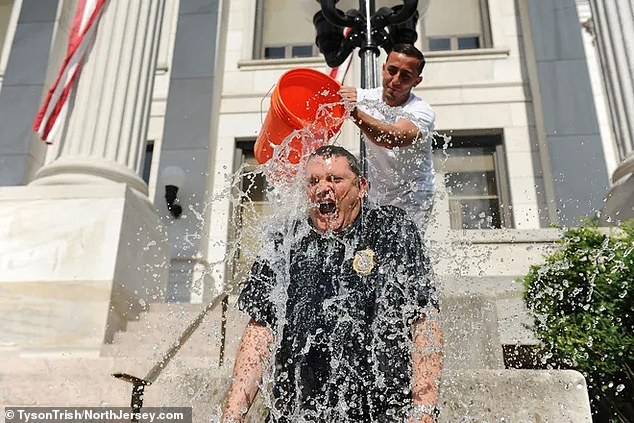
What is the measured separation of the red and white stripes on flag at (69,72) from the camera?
6.66 m

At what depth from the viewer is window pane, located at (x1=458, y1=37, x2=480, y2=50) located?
12341 millimetres

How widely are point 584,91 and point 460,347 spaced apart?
8.28m

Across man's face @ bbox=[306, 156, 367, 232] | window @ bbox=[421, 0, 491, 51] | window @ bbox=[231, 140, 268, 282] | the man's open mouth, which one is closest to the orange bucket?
man's face @ bbox=[306, 156, 367, 232]

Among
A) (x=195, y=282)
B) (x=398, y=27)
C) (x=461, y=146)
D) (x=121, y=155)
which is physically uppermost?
(x=461, y=146)

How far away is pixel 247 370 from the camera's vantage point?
219 cm

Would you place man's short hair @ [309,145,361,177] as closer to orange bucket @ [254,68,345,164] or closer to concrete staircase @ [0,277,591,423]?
concrete staircase @ [0,277,591,423]

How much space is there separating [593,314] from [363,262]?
3071 millimetres

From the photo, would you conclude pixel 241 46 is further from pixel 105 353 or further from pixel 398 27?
pixel 105 353

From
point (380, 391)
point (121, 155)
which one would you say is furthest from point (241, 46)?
point (380, 391)

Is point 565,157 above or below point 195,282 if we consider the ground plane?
above

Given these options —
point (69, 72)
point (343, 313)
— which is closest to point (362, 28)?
point (69, 72)

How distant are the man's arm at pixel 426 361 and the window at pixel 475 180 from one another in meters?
8.58

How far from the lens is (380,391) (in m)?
2.05

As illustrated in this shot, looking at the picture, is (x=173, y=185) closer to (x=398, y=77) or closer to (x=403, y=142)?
(x=398, y=77)
